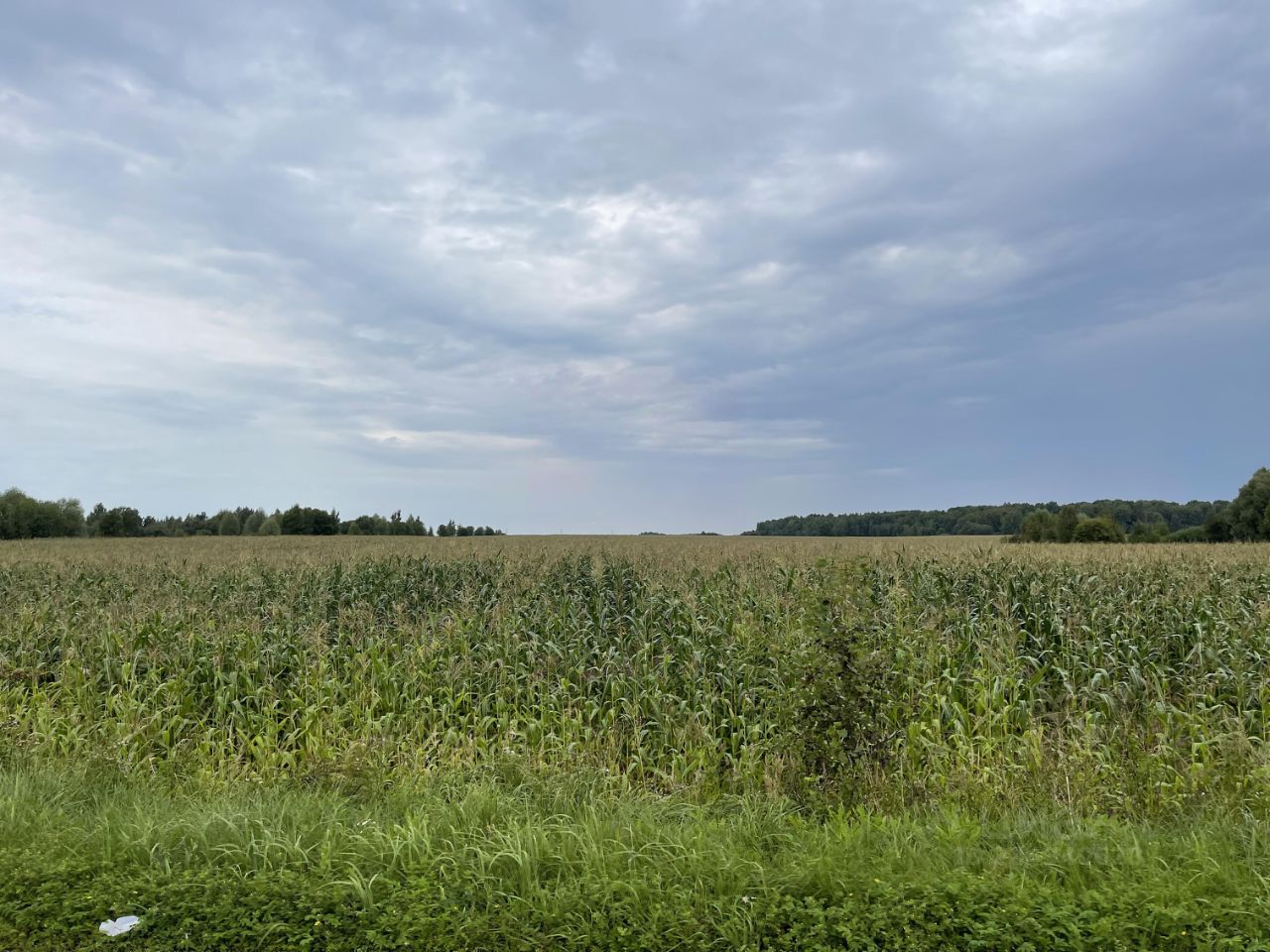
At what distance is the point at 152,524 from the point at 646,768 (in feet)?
289

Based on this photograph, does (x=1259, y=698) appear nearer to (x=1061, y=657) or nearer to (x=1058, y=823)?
(x=1061, y=657)

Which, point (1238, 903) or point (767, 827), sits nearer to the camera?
point (1238, 903)

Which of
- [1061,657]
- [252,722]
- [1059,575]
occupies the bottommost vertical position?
[252,722]

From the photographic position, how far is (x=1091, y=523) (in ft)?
169

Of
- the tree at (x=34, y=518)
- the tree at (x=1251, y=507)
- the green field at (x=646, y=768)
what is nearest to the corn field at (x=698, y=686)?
the green field at (x=646, y=768)

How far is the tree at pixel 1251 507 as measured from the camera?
51969mm

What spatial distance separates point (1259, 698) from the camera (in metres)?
8.25

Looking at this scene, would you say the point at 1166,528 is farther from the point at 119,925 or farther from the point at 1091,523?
the point at 119,925

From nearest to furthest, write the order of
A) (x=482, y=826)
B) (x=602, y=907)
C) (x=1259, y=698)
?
(x=602, y=907) < (x=482, y=826) < (x=1259, y=698)

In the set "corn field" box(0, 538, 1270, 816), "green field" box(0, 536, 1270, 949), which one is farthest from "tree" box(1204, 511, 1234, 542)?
"corn field" box(0, 538, 1270, 816)

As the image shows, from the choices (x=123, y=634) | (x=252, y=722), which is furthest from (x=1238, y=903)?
(x=123, y=634)

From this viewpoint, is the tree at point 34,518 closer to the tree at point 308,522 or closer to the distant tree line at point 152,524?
the distant tree line at point 152,524

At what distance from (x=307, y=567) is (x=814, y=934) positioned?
1623cm

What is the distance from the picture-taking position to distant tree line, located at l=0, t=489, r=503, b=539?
2736 inches
